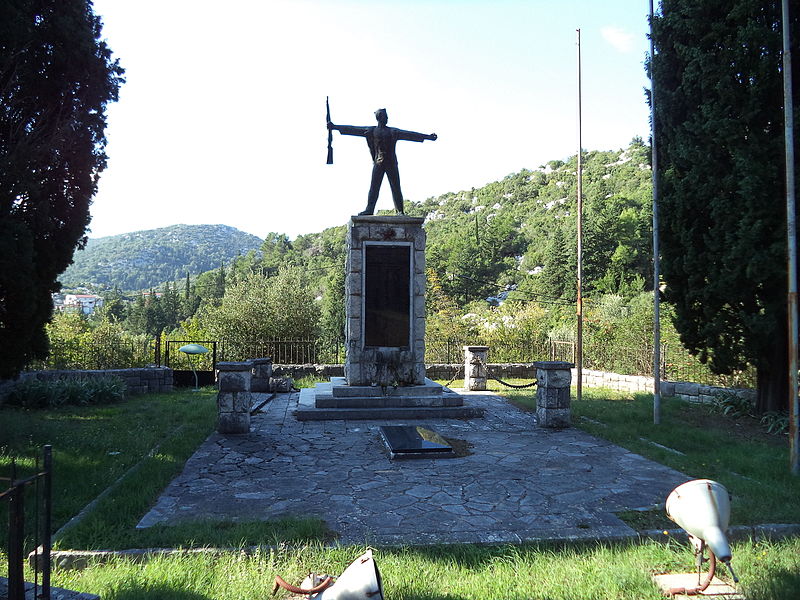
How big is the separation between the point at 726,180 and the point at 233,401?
27.9 feet

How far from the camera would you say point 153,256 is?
168500mm

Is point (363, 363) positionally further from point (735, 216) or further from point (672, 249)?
point (735, 216)

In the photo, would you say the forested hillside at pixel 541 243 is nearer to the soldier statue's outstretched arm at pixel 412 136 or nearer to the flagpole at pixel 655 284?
the flagpole at pixel 655 284

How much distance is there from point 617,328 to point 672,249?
335 inches

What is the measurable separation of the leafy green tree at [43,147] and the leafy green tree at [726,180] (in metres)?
9.84

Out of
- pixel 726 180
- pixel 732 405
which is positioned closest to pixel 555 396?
pixel 732 405

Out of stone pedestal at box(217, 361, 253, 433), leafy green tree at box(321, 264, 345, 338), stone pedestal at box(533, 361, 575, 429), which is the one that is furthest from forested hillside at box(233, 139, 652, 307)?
stone pedestal at box(217, 361, 253, 433)

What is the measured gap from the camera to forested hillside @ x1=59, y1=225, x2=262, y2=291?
14538cm

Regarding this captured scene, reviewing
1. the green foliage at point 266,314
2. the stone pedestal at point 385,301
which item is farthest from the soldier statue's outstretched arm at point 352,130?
the green foliage at point 266,314

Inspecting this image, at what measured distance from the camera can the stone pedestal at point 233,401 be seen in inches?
327

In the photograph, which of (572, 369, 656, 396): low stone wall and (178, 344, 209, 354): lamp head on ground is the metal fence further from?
(572, 369, 656, 396): low stone wall

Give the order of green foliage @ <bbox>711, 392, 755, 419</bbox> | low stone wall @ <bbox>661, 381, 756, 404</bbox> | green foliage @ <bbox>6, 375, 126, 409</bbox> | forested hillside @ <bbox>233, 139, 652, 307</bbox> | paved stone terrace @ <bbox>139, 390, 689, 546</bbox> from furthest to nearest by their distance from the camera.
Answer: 1. forested hillside @ <bbox>233, 139, 652, 307</bbox>
2. green foliage @ <bbox>6, 375, 126, 409</bbox>
3. low stone wall @ <bbox>661, 381, 756, 404</bbox>
4. green foliage @ <bbox>711, 392, 755, 419</bbox>
5. paved stone terrace @ <bbox>139, 390, 689, 546</bbox>

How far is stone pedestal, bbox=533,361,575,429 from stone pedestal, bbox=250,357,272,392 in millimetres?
6894

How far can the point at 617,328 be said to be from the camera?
18062 millimetres
